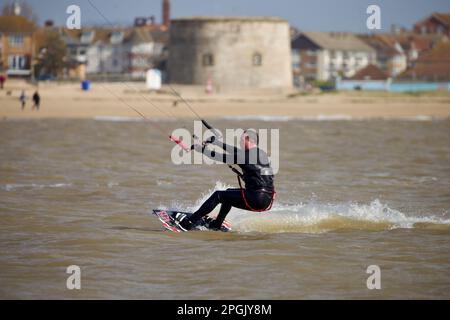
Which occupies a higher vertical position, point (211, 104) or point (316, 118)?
point (211, 104)

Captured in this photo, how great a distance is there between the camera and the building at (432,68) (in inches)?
2717

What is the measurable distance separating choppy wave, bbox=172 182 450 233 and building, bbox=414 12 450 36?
9661 centimetres

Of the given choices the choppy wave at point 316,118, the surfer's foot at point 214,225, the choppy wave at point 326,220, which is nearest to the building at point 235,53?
the choppy wave at point 316,118

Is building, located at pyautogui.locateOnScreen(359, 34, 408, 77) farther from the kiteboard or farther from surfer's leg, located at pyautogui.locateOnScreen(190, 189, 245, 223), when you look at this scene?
surfer's leg, located at pyautogui.locateOnScreen(190, 189, 245, 223)

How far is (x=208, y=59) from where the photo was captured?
58469mm

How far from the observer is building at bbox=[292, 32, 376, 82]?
97688mm

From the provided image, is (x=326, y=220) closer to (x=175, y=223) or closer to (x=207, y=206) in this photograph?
(x=207, y=206)

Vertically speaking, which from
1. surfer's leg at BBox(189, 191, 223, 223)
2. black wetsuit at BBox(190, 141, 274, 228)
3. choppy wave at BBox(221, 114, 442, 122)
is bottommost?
surfer's leg at BBox(189, 191, 223, 223)

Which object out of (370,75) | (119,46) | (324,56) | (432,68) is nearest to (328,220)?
(432,68)

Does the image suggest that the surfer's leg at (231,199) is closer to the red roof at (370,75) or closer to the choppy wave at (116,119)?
the choppy wave at (116,119)

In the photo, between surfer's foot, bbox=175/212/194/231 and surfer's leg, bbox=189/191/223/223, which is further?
surfer's foot, bbox=175/212/194/231

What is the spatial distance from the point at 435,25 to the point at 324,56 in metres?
21.1

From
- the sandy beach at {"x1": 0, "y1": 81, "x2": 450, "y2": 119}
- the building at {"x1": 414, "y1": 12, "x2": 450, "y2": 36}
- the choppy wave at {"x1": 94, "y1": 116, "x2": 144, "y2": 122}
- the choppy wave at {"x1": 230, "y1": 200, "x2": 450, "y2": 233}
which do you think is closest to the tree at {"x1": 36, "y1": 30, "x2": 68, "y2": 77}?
the sandy beach at {"x1": 0, "y1": 81, "x2": 450, "y2": 119}

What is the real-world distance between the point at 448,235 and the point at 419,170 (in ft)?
26.3
